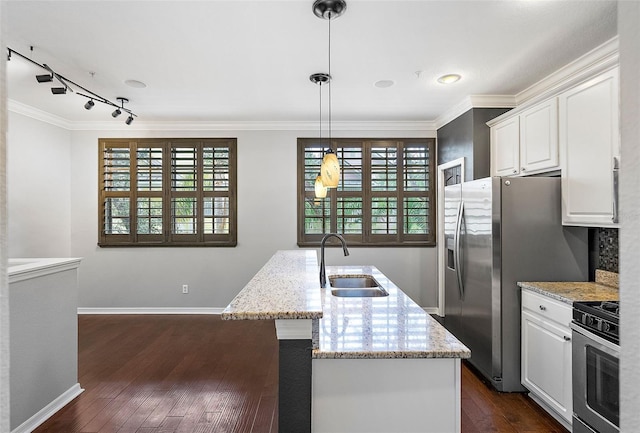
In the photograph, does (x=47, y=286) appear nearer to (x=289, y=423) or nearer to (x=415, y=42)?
(x=289, y=423)

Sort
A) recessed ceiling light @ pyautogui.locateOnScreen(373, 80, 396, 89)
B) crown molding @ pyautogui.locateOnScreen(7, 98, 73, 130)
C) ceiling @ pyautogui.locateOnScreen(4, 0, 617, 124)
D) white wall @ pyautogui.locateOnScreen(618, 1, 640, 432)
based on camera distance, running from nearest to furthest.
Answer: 1. white wall @ pyautogui.locateOnScreen(618, 1, 640, 432)
2. ceiling @ pyautogui.locateOnScreen(4, 0, 617, 124)
3. recessed ceiling light @ pyautogui.locateOnScreen(373, 80, 396, 89)
4. crown molding @ pyautogui.locateOnScreen(7, 98, 73, 130)

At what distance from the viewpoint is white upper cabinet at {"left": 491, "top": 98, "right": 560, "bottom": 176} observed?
271 cm

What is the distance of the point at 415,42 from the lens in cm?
247

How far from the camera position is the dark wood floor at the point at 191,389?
7.43ft

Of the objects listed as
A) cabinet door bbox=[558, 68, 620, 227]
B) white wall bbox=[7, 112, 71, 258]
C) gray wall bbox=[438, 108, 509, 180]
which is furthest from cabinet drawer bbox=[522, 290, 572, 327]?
white wall bbox=[7, 112, 71, 258]

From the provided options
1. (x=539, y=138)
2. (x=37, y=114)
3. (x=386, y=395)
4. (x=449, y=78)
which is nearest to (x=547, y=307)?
(x=539, y=138)

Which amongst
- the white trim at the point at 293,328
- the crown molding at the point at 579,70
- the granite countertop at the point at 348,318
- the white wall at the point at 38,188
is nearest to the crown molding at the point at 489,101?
the crown molding at the point at 579,70

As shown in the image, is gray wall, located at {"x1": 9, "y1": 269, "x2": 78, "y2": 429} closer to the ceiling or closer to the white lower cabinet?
the ceiling

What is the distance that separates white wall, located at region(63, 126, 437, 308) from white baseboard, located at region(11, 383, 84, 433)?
206 centimetres

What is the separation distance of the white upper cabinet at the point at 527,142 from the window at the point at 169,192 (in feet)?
10.6

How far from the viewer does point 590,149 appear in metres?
2.35

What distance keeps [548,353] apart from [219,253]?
3805 mm

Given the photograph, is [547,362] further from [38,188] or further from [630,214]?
[38,188]

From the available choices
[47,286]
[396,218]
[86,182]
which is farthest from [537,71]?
[86,182]
